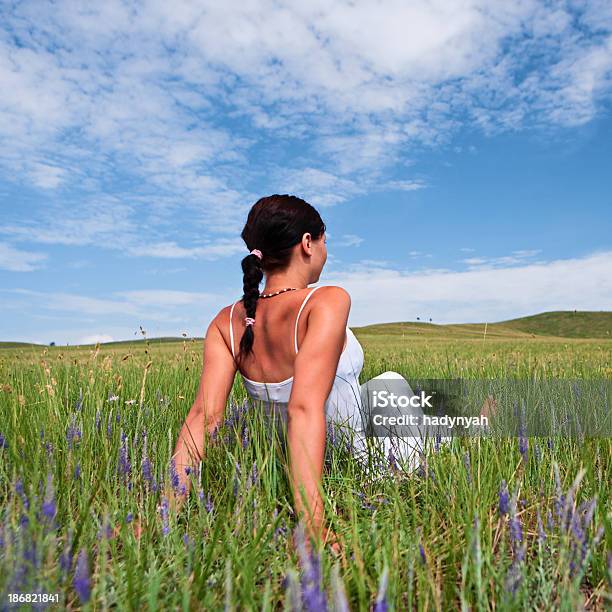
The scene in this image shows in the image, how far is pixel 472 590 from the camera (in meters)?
1.80

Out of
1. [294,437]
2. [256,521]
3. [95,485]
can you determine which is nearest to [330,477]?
[294,437]

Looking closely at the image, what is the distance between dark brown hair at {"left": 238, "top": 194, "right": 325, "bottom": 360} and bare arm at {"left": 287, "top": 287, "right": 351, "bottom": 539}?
538mm

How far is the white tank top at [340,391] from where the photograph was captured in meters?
3.07

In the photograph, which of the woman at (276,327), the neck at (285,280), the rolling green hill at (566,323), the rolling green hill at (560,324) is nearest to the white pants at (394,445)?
the woman at (276,327)

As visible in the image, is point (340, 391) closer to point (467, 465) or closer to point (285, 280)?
point (285, 280)

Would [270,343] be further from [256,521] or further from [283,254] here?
[256,521]

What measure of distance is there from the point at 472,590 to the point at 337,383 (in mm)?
1586

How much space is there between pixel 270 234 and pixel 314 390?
1.08 metres

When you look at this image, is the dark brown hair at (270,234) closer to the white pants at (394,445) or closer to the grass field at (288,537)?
the grass field at (288,537)

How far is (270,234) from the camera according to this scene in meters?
3.07

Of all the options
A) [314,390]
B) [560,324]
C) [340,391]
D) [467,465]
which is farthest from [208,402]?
[560,324]

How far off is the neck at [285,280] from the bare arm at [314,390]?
48 centimetres

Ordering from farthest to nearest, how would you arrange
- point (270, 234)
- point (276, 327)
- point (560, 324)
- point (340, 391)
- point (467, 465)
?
point (560, 324), point (340, 391), point (270, 234), point (276, 327), point (467, 465)

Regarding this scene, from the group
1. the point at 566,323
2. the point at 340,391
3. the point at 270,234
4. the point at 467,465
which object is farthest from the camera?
the point at 566,323
